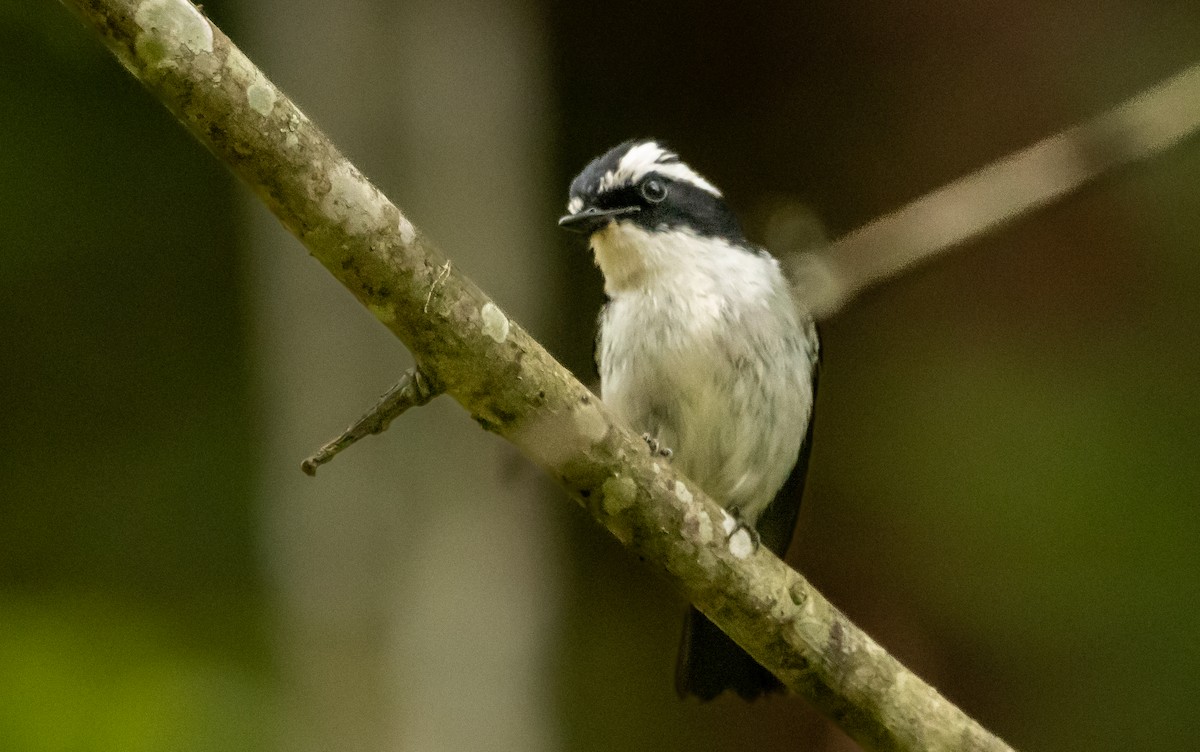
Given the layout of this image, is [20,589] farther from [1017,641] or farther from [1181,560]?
[1181,560]

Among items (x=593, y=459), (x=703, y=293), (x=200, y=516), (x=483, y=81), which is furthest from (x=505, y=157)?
(x=200, y=516)

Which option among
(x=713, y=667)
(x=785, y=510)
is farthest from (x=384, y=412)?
(x=785, y=510)

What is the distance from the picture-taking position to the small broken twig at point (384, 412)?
1954 millimetres

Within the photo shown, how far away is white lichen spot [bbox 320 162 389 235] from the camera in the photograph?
1.85 m

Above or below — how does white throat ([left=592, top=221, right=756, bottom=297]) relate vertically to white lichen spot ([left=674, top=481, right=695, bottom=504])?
above

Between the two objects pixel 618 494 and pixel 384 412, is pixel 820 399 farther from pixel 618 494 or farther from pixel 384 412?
pixel 384 412

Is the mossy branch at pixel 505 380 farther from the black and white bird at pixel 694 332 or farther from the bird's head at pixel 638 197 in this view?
the bird's head at pixel 638 197

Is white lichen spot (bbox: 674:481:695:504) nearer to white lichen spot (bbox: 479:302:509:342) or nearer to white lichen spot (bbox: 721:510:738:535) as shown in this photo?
white lichen spot (bbox: 721:510:738:535)

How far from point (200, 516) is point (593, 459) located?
220 centimetres

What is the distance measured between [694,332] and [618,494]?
748 millimetres

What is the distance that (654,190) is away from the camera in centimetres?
301

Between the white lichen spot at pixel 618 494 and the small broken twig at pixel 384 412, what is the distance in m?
0.38

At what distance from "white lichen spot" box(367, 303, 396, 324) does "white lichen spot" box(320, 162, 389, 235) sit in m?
0.13

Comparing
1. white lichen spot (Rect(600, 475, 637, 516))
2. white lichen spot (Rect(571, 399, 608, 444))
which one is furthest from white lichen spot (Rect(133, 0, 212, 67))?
white lichen spot (Rect(600, 475, 637, 516))
